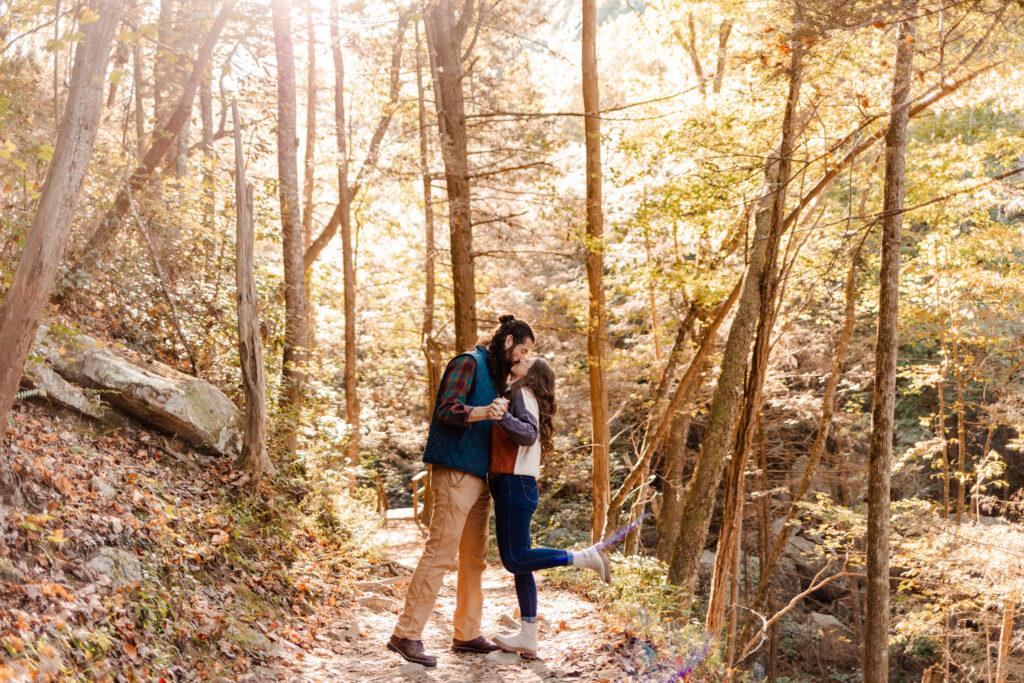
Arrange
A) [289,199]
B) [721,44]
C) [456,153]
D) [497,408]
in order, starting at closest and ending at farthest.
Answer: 1. [497,408]
2. [456,153]
3. [289,199]
4. [721,44]

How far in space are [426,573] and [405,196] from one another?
12.9 metres

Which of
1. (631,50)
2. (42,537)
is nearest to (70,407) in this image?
(42,537)

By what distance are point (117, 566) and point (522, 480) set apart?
8.16 feet

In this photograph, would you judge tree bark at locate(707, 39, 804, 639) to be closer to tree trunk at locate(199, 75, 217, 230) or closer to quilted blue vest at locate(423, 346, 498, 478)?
quilted blue vest at locate(423, 346, 498, 478)

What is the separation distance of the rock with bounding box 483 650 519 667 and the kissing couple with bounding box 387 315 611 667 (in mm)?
413

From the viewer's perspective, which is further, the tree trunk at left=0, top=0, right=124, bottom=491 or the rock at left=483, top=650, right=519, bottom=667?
the rock at left=483, top=650, right=519, bottom=667

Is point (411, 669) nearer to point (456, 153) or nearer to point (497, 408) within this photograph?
point (497, 408)

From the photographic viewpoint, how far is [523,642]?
15.2 ft

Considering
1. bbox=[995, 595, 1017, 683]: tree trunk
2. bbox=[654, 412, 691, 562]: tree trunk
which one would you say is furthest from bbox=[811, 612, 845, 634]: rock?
bbox=[995, 595, 1017, 683]: tree trunk

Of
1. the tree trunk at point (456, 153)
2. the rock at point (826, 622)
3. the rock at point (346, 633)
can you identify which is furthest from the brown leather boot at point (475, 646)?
the rock at point (826, 622)

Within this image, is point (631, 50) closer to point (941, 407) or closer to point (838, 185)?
point (838, 185)

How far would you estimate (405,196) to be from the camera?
53.1 ft

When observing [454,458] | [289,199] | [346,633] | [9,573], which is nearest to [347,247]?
[289,199]

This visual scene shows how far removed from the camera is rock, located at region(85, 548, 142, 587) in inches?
162
